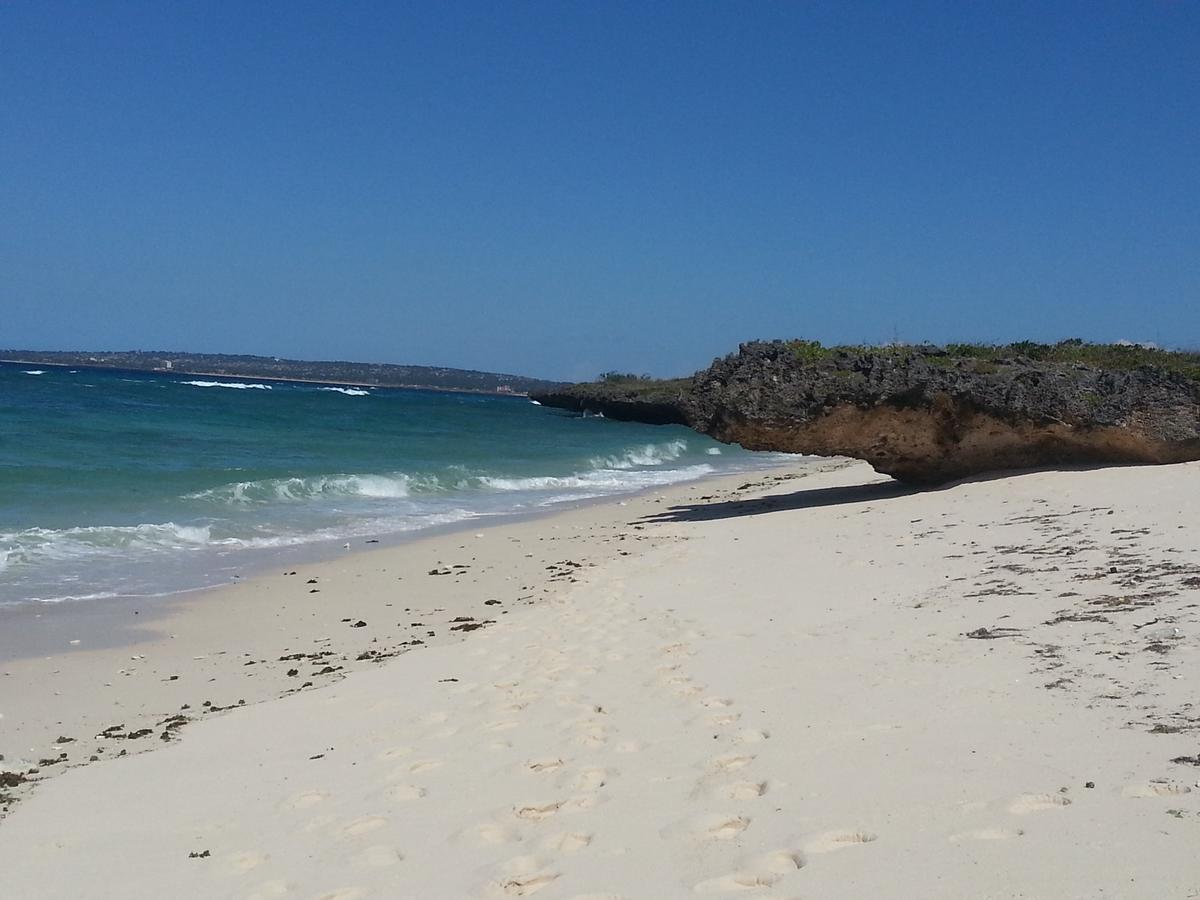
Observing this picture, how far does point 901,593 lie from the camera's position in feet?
25.0

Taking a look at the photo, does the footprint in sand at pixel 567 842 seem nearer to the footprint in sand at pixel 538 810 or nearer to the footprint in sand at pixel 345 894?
the footprint in sand at pixel 538 810

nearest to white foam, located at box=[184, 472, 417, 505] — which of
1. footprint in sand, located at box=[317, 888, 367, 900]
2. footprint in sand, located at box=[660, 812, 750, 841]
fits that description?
footprint in sand, located at box=[317, 888, 367, 900]

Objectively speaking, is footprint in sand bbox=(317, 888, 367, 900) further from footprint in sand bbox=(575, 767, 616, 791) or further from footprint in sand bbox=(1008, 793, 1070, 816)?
footprint in sand bbox=(1008, 793, 1070, 816)

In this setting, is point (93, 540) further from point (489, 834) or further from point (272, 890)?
point (489, 834)

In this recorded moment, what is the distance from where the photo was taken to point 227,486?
61.5ft

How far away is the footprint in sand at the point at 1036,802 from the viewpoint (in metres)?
3.25

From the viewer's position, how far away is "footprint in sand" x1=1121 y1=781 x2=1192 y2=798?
10.4 feet

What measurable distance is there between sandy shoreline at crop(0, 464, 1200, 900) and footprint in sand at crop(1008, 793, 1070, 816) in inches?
0.4

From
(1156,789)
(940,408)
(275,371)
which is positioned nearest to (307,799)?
(1156,789)

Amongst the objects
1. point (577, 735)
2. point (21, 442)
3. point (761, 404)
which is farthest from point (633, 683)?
point (21, 442)

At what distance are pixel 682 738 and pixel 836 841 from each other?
155 cm

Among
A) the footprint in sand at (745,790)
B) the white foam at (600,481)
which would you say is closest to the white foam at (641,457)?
the white foam at (600,481)

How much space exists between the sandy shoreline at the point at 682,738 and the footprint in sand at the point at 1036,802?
1cm

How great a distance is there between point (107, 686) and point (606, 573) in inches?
220
